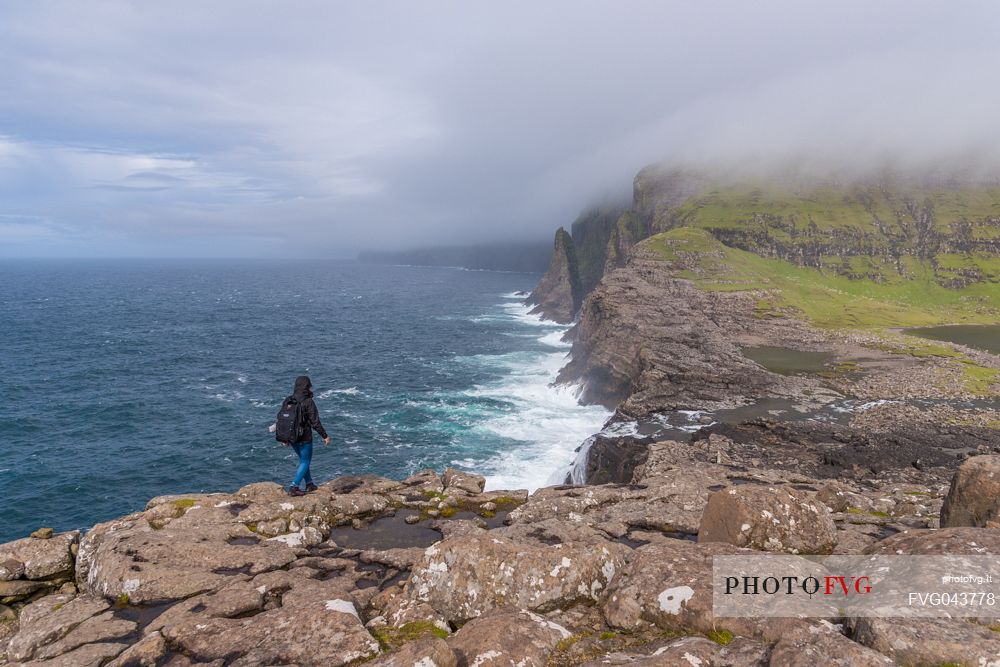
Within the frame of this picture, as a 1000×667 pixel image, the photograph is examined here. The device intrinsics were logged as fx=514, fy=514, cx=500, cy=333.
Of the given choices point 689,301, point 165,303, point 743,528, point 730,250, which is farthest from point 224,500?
point 165,303

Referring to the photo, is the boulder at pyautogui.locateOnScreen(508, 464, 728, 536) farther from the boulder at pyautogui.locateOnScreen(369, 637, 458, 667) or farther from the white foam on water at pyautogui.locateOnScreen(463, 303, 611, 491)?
the white foam on water at pyautogui.locateOnScreen(463, 303, 611, 491)

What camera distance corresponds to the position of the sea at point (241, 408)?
52.1 metres

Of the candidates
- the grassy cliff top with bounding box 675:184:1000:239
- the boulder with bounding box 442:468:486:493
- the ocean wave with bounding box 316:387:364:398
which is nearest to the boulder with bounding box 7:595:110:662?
the boulder with bounding box 442:468:486:493

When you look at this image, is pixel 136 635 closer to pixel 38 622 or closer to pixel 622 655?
pixel 38 622

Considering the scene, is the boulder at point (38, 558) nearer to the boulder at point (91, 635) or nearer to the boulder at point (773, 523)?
the boulder at point (91, 635)

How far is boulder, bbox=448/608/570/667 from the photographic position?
8.02m

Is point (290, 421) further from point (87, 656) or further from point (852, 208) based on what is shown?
point (852, 208)

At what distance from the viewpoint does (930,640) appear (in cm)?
691

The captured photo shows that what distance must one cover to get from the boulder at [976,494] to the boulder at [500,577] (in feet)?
28.8

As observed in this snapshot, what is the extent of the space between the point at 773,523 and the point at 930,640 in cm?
502

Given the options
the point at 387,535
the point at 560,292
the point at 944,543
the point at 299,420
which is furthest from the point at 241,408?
the point at 560,292

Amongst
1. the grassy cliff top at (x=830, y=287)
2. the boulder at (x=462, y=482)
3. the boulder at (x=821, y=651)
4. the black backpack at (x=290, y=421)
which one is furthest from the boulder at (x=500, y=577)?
the grassy cliff top at (x=830, y=287)

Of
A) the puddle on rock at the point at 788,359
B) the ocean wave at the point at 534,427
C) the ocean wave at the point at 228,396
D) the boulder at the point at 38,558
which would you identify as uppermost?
the boulder at the point at 38,558

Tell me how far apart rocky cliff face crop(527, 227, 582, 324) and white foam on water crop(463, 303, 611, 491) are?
6689 centimetres
